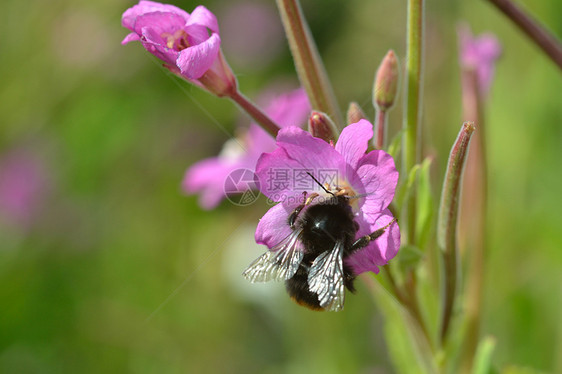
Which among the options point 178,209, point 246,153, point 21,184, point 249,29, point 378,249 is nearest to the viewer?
point 378,249

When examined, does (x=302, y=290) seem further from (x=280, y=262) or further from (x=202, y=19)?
(x=202, y=19)

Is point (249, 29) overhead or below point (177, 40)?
below

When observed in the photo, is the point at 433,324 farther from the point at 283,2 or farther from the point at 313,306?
the point at 283,2

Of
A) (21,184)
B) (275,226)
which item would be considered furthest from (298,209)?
(21,184)

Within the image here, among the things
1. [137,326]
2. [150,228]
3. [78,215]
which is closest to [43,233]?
[78,215]

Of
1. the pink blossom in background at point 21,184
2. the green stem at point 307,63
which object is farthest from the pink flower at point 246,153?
the pink blossom in background at point 21,184

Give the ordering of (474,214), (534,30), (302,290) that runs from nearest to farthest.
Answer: (302,290), (534,30), (474,214)

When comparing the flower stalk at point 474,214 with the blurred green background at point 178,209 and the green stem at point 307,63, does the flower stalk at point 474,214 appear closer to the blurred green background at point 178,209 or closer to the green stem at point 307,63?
the green stem at point 307,63
